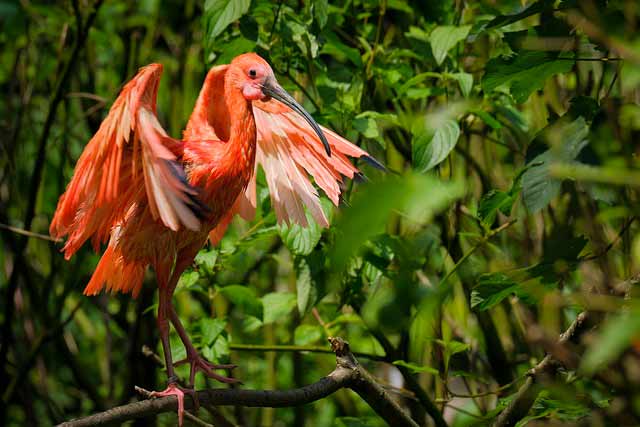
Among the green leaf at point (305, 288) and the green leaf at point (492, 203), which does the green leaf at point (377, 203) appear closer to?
the green leaf at point (492, 203)

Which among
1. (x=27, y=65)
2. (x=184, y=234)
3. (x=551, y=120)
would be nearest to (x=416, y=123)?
(x=551, y=120)

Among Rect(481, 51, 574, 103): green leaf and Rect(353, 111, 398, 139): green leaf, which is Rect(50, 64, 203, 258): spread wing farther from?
Rect(481, 51, 574, 103): green leaf

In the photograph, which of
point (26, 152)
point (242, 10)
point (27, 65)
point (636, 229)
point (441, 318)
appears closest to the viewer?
point (242, 10)

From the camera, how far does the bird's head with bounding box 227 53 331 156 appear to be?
296cm

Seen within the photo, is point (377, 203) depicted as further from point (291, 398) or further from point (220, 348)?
point (220, 348)

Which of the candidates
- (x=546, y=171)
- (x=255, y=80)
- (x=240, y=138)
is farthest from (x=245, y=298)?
(x=546, y=171)

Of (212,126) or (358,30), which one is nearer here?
(212,126)

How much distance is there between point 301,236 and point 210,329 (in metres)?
0.51

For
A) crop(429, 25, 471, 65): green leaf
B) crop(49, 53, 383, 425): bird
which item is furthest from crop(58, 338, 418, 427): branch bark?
crop(429, 25, 471, 65): green leaf

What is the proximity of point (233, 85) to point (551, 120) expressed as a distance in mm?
1005

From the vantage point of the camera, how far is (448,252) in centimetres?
365

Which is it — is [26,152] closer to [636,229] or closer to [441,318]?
[441,318]

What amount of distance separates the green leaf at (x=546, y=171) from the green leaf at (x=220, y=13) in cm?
101

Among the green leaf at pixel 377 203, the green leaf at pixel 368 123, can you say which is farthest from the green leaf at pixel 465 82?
the green leaf at pixel 377 203
